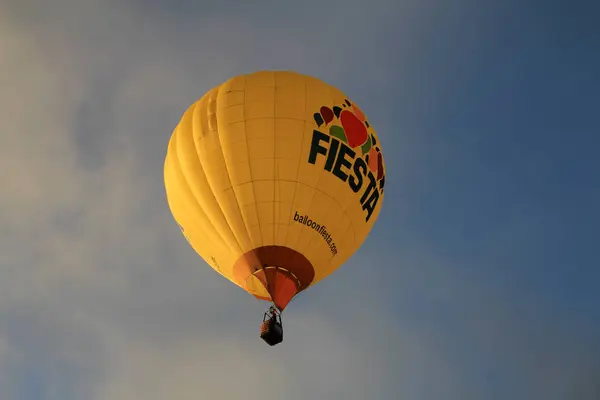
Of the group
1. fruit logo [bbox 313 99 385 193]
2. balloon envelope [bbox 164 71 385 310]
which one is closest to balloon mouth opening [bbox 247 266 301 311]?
balloon envelope [bbox 164 71 385 310]

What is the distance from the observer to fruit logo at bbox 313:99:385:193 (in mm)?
17000

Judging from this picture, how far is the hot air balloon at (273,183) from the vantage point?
16.2 metres

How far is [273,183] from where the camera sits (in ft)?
53.4

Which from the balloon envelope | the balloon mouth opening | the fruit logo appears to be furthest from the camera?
the fruit logo

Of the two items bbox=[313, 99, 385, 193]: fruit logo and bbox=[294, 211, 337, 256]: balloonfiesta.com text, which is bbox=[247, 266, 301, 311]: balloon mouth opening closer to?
bbox=[294, 211, 337, 256]: balloonfiesta.com text

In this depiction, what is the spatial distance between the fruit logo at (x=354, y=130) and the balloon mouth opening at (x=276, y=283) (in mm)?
3681

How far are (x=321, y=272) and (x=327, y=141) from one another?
3414 mm

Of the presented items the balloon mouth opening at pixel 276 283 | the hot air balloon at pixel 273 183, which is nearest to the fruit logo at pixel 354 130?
the hot air balloon at pixel 273 183

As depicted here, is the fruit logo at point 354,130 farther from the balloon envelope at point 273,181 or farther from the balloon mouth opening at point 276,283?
the balloon mouth opening at point 276,283

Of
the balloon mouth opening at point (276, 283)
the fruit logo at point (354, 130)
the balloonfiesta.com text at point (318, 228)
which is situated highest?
the fruit logo at point (354, 130)

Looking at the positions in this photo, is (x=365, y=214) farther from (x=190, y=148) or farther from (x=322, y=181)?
(x=190, y=148)

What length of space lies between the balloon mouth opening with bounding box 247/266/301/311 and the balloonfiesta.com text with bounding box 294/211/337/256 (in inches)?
48.5

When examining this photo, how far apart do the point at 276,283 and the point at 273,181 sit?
2.49 metres

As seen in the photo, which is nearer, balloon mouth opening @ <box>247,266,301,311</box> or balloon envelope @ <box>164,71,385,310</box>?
balloon mouth opening @ <box>247,266,301,311</box>
